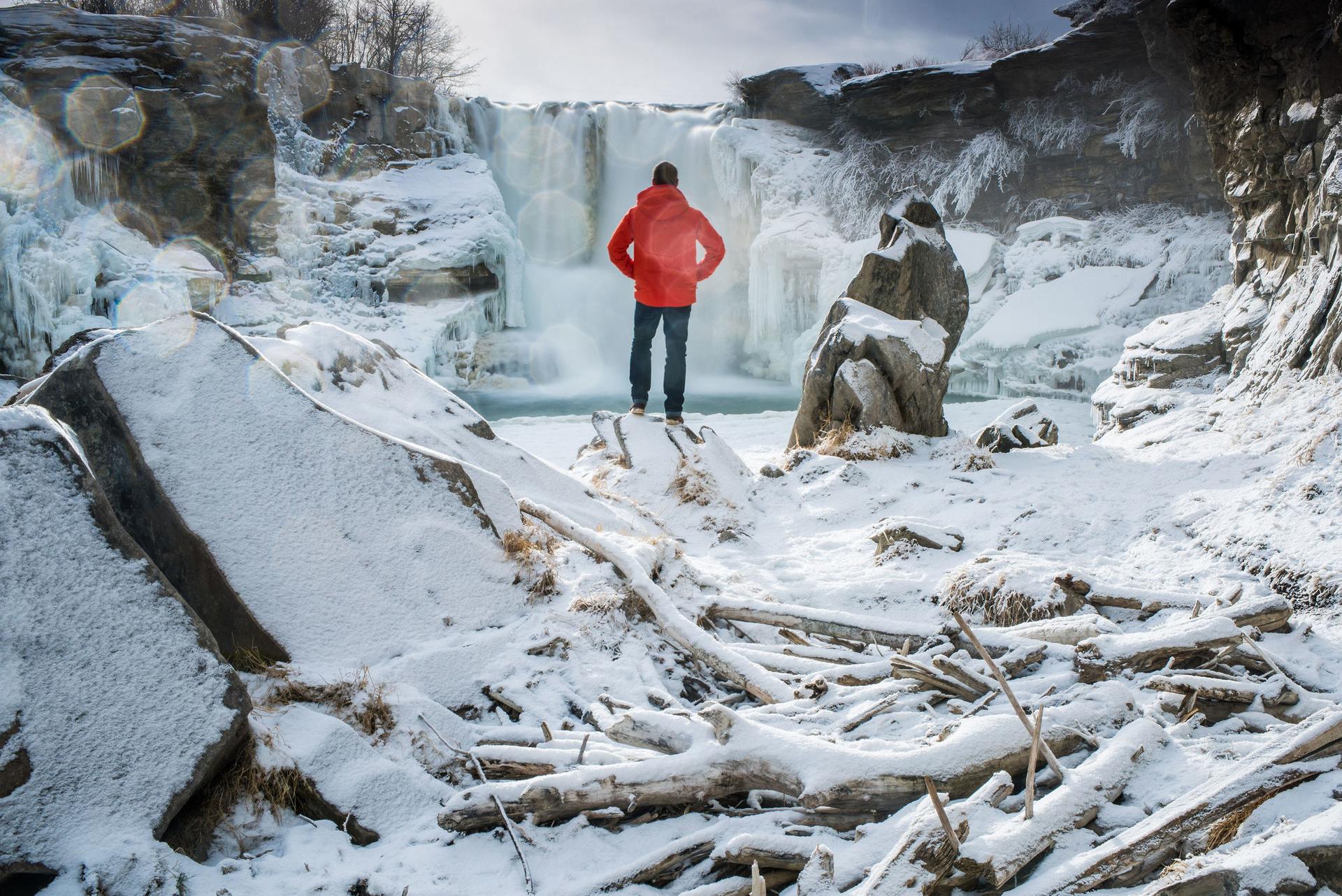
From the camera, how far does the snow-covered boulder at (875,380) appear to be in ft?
21.7

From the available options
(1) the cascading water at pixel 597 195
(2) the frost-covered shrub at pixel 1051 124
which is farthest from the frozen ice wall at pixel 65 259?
(2) the frost-covered shrub at pixel 1051 124

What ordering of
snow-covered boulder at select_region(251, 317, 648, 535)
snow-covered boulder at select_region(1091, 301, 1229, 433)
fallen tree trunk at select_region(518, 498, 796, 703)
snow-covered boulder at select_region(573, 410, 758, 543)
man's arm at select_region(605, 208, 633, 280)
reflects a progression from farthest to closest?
snow-covered boulder at select_region(1091, 301, 1229, 433) < man's arm at select_region(605, 208, 633, 280) < snow-covered boulder at select_region(573, 410, 758, 543) < snow-covered boulder at select_region(251, 317, 648, 535) < fallen tree trunk at select_region(518, 498, 796, 703)

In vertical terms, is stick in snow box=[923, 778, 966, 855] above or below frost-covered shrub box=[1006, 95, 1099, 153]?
below

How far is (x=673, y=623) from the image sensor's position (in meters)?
2.95

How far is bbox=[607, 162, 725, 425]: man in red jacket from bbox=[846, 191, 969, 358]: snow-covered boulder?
7.35 ft

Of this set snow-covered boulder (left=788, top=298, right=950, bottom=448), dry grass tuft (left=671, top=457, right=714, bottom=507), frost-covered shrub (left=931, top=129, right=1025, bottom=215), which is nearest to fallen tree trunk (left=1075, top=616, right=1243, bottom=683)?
dry grass tuft (left=671, top=457, right=714, bottom=507)

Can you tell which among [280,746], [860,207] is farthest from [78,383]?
[860,207]

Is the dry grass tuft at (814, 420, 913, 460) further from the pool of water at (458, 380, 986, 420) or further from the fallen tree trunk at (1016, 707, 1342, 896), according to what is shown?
the pool of water at (458, 380, 986, 420)

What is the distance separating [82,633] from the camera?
186 cm

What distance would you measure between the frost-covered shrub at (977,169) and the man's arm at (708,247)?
14.3 m

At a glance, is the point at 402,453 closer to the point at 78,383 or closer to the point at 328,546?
the point at 328,546

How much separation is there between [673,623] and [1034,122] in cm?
1864

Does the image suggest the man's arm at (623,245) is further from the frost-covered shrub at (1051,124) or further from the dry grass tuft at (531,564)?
the frost-covered shrub at (1051,124)

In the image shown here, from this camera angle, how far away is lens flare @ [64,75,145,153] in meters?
12.8
